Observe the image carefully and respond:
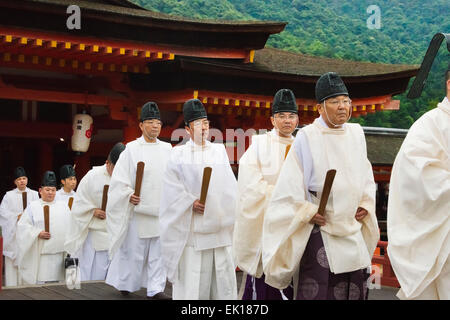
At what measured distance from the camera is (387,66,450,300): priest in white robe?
4.55m

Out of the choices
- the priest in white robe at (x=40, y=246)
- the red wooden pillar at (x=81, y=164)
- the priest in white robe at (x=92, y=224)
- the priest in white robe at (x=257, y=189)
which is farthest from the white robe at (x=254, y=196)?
the red wooden pillar at (x=81, y=164)

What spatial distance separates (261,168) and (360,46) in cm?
3584

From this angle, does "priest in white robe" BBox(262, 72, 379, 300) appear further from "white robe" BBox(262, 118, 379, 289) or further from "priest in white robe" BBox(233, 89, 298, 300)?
"priest in white robe" BBox(233, 89, 298, 300)

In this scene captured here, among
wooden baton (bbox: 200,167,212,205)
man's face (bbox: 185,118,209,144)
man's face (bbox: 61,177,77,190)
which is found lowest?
man's face (bbox: 61,177,77,190)

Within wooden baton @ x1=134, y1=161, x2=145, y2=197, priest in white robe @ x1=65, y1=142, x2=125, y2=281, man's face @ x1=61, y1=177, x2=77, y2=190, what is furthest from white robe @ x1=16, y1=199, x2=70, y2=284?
wooden baton @ x1=134, y1=161, x2=145, y2=197

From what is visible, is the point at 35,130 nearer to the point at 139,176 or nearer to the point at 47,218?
the point at 47,218

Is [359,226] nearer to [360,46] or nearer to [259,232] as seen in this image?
[259,232]

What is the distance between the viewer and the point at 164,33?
11898 millimetres

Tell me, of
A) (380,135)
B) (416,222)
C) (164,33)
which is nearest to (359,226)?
(416,222)

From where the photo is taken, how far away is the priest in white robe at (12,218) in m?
11.5

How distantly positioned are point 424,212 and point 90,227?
5531mm

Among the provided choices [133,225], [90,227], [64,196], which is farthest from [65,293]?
[64,196]

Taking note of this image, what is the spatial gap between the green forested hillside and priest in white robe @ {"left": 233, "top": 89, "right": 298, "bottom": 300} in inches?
1151

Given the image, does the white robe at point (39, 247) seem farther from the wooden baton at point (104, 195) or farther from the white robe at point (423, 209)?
the white robe at point (423, 209)
